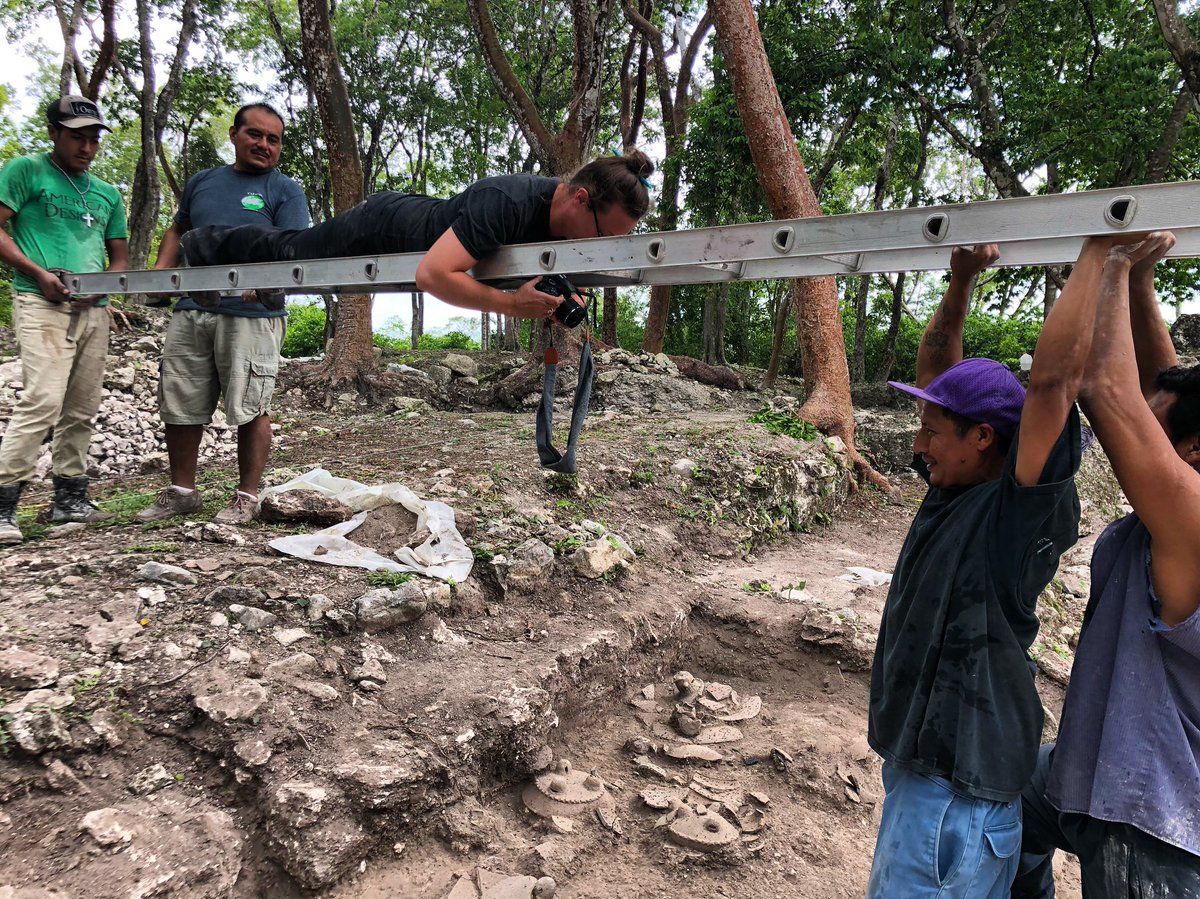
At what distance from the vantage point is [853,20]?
33.2 ft

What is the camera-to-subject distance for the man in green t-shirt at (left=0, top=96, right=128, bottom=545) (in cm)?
355

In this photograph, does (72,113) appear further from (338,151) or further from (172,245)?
(338,151)

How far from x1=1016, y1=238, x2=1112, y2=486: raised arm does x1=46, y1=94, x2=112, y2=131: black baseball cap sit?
13.6 feet

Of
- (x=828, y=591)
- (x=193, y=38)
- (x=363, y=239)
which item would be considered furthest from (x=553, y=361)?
(x=193, y=38)

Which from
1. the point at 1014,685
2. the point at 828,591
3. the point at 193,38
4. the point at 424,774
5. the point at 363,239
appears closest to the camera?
the point at 1014,685

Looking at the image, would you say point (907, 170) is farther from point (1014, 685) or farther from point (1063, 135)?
point (1014, 685)

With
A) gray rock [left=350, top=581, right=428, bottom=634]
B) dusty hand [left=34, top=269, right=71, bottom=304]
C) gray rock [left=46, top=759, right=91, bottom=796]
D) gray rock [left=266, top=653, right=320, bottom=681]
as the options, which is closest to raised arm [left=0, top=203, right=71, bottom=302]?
dusty hand [left=34, top=269, right=71, bottom=304]

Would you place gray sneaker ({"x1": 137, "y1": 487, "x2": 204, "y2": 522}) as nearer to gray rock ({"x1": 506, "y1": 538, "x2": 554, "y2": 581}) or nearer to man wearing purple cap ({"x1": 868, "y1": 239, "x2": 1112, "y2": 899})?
gray rock ({"x1": 506, "y1": 538, "x2": 554, "y2": 581})

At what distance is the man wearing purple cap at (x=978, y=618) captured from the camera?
4.97 ft

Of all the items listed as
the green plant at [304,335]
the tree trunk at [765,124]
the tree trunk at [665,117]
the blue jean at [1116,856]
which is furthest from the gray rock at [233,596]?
the green plant at [304,335]

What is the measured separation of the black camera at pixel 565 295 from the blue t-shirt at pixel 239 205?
1690 millimetres

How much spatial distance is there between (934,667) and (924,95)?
11.1 meters

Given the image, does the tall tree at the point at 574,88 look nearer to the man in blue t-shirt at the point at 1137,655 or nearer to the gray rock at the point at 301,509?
the gray rock at the point at 301,509

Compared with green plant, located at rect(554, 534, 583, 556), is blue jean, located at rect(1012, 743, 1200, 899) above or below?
above
